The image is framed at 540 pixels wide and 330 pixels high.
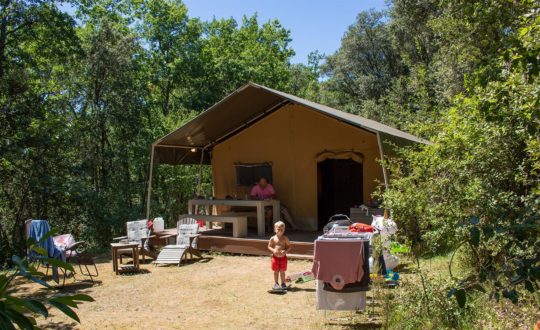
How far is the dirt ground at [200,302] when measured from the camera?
4.76 metres

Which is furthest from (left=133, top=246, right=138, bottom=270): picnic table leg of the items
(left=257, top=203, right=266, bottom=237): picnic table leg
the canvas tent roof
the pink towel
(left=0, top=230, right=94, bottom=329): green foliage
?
(left=0, top=230, right=94, bottom=329): green foliage

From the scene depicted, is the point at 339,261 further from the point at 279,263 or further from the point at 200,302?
the point at 200,302

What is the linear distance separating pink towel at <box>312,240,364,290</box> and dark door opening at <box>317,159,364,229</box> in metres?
6.74

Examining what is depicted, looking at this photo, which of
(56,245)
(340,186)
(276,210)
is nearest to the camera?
(56,245)

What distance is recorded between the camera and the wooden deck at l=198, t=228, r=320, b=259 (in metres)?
8.15

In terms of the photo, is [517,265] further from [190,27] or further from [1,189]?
[190,27]

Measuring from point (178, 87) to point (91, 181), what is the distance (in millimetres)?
7419

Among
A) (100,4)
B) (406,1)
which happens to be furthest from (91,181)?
(406,1)

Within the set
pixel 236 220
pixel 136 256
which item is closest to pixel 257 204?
pixel 236 220

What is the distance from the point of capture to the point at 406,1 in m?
16.0

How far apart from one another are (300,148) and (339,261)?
6.35 metres

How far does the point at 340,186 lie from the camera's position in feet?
39.4

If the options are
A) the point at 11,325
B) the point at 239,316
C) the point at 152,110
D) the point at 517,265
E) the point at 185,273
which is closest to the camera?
the point at 11,325

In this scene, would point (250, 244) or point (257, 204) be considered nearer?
point (250, 244)
